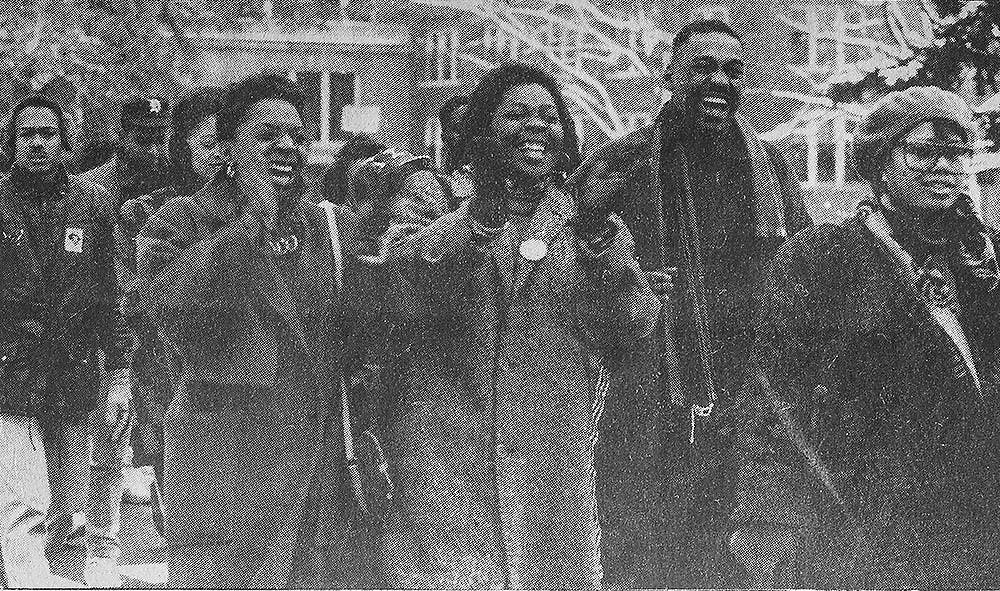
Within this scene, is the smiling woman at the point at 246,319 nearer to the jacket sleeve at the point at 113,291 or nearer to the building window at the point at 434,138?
the jacket sleeve at the point at 113,291

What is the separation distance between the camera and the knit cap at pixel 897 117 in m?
2.09

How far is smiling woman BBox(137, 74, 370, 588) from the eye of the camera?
2.06 metres

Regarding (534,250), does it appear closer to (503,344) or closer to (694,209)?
(503,344)

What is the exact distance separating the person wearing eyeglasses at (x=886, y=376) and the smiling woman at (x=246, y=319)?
3.05 feet

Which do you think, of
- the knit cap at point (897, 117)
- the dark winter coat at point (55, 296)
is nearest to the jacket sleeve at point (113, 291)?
the dark winter coat at point (55, 296)

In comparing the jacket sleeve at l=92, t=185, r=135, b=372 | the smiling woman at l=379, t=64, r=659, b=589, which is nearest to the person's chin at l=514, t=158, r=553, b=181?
the smiling woman at l=379, t=64, r=659, b=589

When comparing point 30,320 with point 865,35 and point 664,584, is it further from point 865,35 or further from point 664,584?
point 865,35

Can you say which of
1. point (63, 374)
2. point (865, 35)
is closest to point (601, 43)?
point (865, 35)

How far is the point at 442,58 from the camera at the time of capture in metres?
2.07

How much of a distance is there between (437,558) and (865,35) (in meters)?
1.44

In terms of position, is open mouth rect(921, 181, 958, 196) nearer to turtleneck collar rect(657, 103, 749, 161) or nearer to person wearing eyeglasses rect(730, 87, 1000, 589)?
person wearing eyeglasses rect(730, 87, 1000, 589)

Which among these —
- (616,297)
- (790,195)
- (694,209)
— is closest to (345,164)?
(616,297)

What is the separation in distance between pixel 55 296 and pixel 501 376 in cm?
94

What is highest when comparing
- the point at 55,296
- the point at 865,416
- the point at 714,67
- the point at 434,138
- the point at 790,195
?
the point at 714,67
